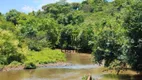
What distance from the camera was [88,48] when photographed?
75.5 metres

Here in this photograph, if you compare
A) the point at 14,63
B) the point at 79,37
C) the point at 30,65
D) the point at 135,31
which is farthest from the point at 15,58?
the point at 135,31

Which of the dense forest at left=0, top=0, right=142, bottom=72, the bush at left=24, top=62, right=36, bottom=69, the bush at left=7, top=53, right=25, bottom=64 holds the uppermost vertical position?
the dense forest at left=0, top=0, right=142, bottom=72

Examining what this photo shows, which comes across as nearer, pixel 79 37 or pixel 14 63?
pixel 14 63

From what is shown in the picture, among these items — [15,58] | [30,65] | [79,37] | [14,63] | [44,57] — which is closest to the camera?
[30,65]

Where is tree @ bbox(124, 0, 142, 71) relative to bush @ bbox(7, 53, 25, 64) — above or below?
above

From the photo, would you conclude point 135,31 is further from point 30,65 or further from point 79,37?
point 79,37

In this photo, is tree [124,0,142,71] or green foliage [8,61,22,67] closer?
tree [124,0,142,71]

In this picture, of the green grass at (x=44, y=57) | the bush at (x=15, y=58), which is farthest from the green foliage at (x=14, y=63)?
the green grass at (x=44, y=57)

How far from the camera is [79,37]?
251ft

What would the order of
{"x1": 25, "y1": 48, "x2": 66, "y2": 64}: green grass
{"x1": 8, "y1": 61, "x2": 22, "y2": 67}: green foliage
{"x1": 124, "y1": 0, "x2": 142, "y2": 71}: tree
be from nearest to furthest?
1. {"x1": 124, "y1": 0, "x2": 142, "y2": 71}: tree
2. {"x1": 8, "y1": 61, "x2": 22, "y2": 67}: green foliage
3. {"x1": 25, "y1": 48, "x2": 66, "y2": 64}: green grass

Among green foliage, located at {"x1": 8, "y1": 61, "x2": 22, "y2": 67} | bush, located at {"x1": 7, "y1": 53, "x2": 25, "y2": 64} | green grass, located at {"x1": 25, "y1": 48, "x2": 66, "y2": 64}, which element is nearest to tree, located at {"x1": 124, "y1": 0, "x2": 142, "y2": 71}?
green foliage, located at {"x1": 8, "y1": 61, "x2": 22, "y2": 67}

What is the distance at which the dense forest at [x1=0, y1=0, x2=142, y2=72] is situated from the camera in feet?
102

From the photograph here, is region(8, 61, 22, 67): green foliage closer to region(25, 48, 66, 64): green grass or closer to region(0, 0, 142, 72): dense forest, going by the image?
region(0, 0, 142, 72): dense forest

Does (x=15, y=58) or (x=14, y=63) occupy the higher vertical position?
(x=15, y=58)
